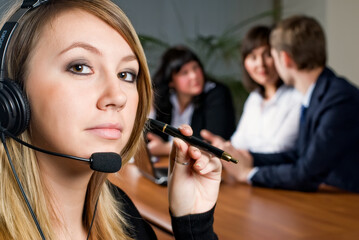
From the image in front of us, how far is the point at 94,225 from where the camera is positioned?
3.16 ft

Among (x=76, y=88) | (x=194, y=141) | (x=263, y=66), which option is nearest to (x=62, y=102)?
(x=76, y=88)

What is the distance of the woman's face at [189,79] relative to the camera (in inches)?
129

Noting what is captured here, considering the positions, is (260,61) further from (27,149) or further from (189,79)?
(27,149)

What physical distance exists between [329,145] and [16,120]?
1517 mm

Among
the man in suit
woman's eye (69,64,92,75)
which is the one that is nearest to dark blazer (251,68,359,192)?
the man in suit

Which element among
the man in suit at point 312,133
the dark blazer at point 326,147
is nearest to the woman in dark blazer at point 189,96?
the man in suit at point 312,133

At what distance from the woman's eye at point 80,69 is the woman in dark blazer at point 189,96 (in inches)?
95.5

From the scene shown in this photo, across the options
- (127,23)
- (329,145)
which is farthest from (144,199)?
(127,23)

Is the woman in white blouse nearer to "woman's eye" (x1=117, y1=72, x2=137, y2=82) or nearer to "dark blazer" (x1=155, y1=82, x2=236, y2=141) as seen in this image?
"dark blazer" (x1=155, y1=82, x2=236, y2=141)

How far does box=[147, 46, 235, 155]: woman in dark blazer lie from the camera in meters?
3.30

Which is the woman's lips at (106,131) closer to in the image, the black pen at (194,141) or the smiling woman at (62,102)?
the smiling woman at (62,102)

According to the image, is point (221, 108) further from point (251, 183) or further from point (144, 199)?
point (144, 199)

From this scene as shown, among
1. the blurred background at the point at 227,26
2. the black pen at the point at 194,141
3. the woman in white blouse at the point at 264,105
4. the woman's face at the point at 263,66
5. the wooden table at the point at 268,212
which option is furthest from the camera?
the blurred background at the point at 227,26

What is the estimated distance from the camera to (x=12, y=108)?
0.74 meters
